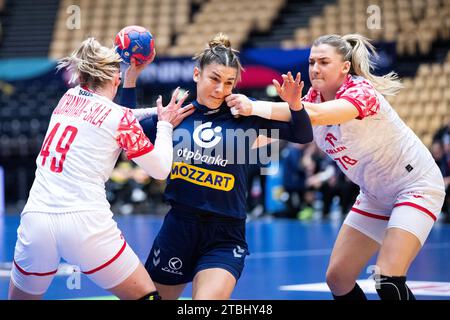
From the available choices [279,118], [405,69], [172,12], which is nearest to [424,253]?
[279,118]

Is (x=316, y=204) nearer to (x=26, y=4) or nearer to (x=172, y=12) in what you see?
(x=172, y=12)

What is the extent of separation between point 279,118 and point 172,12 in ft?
60.8

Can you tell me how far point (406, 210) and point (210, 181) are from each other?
3.99 ft

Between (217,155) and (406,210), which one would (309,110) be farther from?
(406,210)

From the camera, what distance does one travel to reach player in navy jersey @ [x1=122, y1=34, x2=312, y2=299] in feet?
15.8

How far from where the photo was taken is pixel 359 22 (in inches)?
762

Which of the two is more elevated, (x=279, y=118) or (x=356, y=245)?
(x=279, y=118)

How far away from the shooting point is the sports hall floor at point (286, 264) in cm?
752

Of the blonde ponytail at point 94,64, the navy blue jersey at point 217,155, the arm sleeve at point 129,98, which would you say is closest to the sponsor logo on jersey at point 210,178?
the navy blue jersey at point 217,155

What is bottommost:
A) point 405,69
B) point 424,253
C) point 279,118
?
point 424,253

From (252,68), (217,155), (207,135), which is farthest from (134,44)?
(252,68)

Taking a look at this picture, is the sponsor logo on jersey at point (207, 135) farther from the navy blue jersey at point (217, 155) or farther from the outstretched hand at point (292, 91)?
the outstretched hand at point (292, 91)

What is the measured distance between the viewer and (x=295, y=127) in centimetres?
473

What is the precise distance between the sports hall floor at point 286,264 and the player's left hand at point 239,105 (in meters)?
1.49
